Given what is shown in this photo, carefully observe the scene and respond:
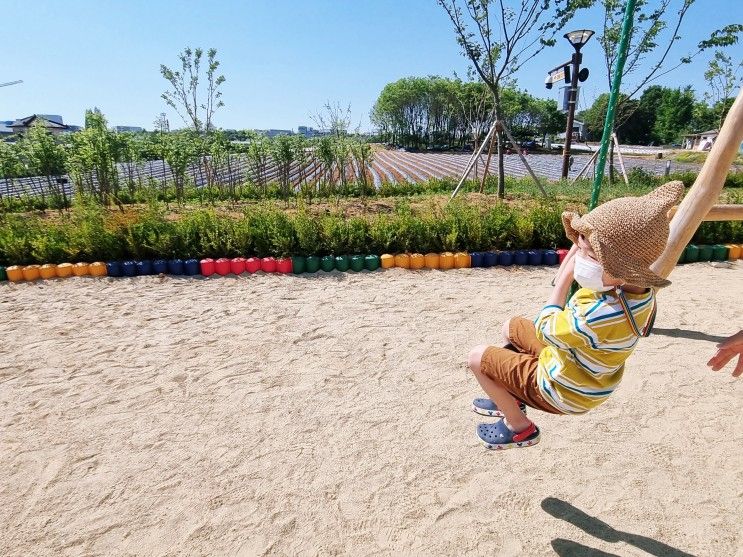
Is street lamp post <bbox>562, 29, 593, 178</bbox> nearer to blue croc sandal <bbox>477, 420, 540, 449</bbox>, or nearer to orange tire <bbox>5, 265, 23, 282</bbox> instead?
blue croc sandal <bbox>477, 420, 540, 449</bbox>

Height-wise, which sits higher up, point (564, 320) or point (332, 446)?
point (564, 320)

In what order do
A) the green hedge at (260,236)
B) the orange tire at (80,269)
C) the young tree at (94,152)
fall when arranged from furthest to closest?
the young tree at (94,152) → the green hedge at (260,236) → the orange tire at (80,269)

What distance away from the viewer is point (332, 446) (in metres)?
3.01

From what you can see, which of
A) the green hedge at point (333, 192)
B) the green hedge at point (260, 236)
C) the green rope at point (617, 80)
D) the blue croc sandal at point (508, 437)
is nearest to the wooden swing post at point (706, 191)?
the blue croc sandal at point (508, 437)

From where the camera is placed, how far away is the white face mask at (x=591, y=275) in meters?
1.60

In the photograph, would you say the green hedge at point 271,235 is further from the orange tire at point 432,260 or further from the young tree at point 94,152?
the young tree at point 94,152

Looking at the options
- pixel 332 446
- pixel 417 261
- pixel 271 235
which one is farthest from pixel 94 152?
pixel 332 446

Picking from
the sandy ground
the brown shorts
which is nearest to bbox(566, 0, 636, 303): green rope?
the sandy ground

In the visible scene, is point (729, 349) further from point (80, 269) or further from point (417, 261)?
point (80, 269)

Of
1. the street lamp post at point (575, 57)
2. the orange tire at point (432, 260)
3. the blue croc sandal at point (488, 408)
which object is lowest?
the orange tire at point (432, 260)

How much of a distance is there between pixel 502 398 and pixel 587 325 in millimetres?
583

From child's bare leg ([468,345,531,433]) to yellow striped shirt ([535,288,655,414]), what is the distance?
8.4 inches

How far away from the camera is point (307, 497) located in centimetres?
260

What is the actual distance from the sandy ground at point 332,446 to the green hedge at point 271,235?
1790mm
